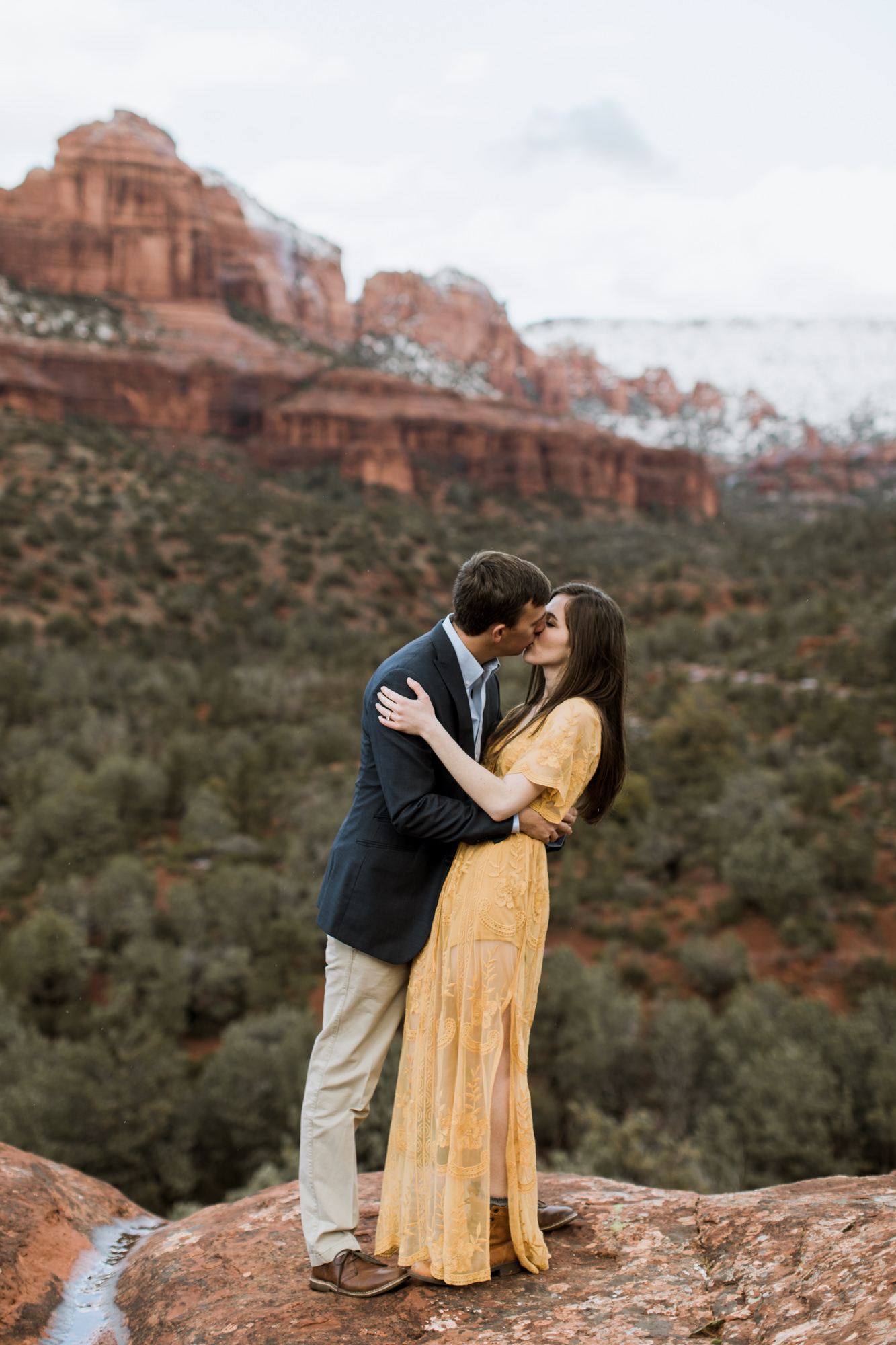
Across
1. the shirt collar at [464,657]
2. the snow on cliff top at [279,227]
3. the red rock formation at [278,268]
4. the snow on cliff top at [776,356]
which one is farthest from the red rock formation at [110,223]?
the snow on cliff top at [776,356]

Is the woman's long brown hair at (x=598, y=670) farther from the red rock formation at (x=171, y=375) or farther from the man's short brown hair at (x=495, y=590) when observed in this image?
the red rock formation at (x=171, y=375)

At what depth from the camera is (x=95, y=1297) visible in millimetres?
2904

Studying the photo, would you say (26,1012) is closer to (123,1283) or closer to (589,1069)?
(589,1069)

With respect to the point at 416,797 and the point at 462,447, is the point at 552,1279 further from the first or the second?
the point at 462,447

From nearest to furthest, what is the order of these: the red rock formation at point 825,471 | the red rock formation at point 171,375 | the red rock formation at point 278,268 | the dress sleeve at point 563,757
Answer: the dress sleeve at point 563,757, the red rock formation at point 171,375, the red rock formation at point 278,268, the red rock formation at point 825,471

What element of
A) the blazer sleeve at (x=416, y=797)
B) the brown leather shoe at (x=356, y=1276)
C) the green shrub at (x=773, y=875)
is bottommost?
the green shrub at (x=773, y=875)

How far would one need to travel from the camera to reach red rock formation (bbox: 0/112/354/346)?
57094 mm

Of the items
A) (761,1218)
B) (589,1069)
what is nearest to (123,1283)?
(761,1218)

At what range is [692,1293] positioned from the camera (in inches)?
100.0

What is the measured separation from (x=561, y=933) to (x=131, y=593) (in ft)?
66.3

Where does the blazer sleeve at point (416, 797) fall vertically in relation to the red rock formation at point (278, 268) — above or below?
below

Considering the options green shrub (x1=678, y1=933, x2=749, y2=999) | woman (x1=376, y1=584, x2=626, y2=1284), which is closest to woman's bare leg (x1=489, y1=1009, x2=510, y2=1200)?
woman (x1=376, y1=584, x2=626, y2=1284)

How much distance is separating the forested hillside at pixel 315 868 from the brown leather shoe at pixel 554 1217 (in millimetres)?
4861

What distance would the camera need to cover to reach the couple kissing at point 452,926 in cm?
249
